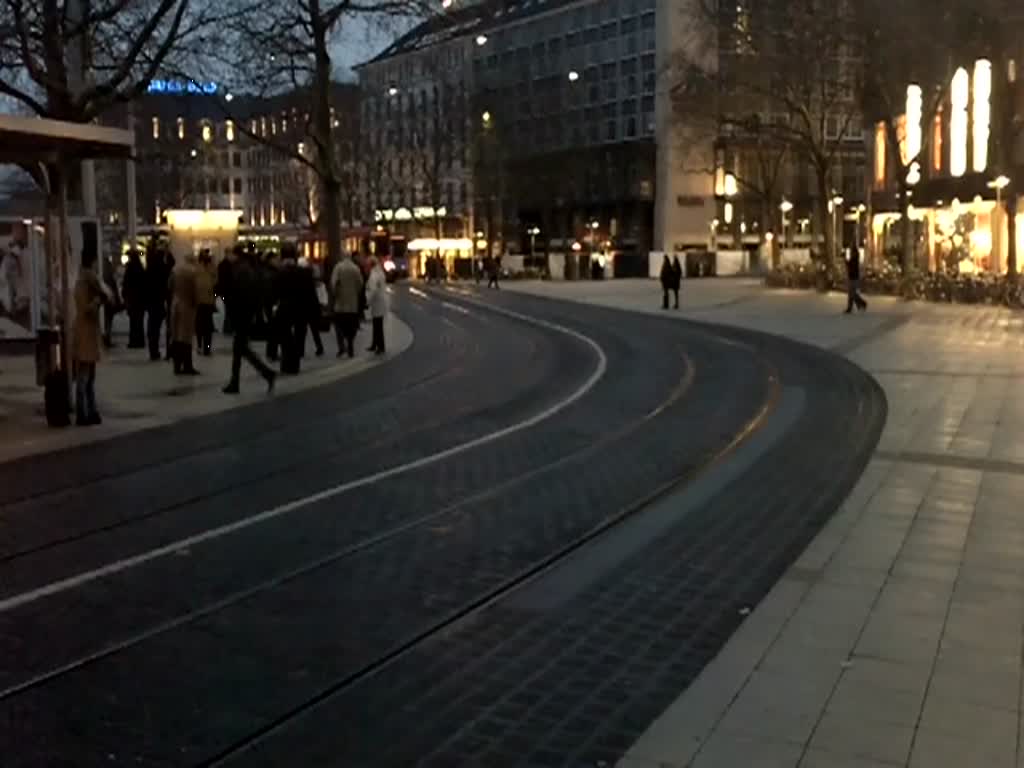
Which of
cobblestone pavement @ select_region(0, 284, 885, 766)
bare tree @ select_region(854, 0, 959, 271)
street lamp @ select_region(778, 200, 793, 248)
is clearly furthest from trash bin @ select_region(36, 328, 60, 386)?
street lamp @ select_region(778, 200, 793, 248)

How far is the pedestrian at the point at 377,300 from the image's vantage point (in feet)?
82.8

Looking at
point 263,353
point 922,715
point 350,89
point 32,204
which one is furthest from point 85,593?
point 350,89

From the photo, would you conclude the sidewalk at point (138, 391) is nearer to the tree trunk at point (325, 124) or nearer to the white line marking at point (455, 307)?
the tree trunk at point (325, 124)

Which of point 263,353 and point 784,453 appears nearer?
point 784,453

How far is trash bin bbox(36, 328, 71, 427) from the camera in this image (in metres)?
15.3

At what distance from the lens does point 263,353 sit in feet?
86.6

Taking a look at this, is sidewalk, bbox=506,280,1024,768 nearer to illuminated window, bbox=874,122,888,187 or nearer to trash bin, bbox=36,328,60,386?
trash bin, bbox=36,328,60,386

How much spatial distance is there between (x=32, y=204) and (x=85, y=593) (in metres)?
→ 28.5

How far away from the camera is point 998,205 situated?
52000 millimetres

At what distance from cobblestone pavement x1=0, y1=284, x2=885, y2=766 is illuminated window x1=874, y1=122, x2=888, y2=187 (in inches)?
2199

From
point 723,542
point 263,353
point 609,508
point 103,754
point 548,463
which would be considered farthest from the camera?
point 263,353

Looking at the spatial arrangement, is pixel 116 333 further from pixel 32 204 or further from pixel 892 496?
pixel 892 496

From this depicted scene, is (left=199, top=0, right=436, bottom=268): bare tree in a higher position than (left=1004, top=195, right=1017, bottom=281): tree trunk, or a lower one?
higher

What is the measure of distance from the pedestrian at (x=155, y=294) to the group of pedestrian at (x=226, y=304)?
0.02 meters
